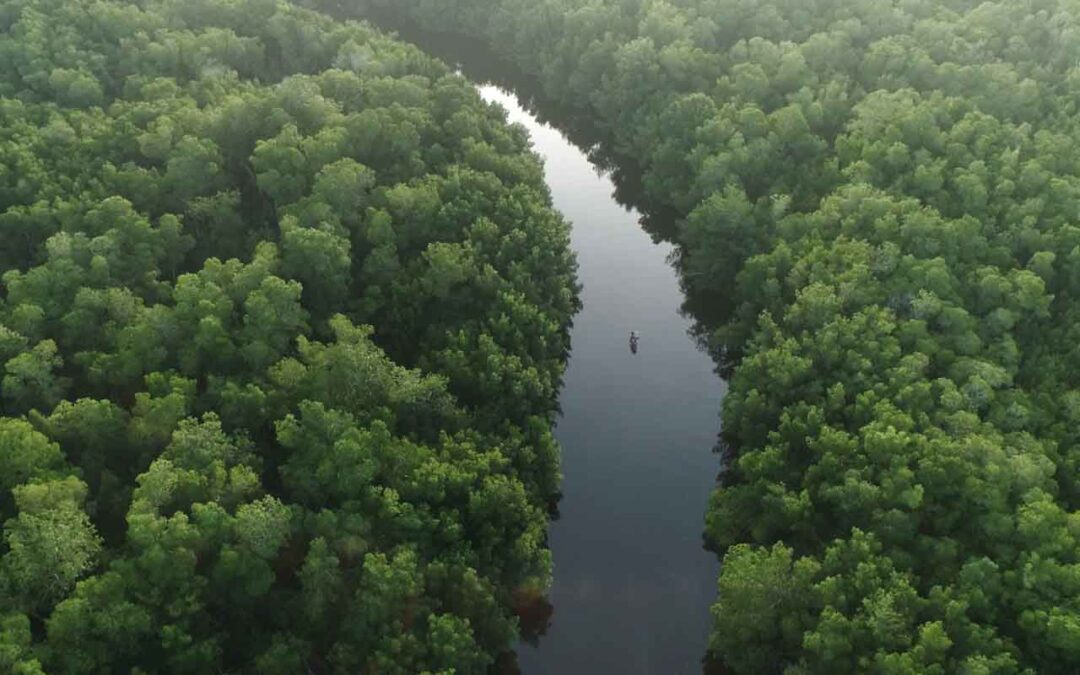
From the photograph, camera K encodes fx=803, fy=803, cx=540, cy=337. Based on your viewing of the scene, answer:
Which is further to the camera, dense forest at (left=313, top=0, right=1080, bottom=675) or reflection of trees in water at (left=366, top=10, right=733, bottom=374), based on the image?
reflection of trees in water at (left=366, top=10, right=733, bottom=374)

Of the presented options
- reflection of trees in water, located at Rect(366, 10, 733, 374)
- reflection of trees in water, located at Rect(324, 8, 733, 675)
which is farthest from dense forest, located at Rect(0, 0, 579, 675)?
reflection of trees in water, located at Rect(366, 10, 733, 374)

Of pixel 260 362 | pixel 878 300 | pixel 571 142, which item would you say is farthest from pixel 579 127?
pixel 260 362

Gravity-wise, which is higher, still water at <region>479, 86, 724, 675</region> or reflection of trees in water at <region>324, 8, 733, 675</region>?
reflection of trees in water at <region>324, 8, 733, 675</region>

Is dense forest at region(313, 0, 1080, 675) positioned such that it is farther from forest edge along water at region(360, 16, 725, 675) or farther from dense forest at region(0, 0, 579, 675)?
dense forest at region(0, 0, 579, 675)

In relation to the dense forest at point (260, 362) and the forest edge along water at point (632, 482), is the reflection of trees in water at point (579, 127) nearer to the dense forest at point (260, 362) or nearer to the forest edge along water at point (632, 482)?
the forest edge along water at point (632, 482)

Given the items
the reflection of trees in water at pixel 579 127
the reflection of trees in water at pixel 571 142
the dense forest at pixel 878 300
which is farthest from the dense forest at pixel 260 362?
the dense forest at pixel 878 300

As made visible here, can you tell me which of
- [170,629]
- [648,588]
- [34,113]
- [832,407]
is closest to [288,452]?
[170,629]
